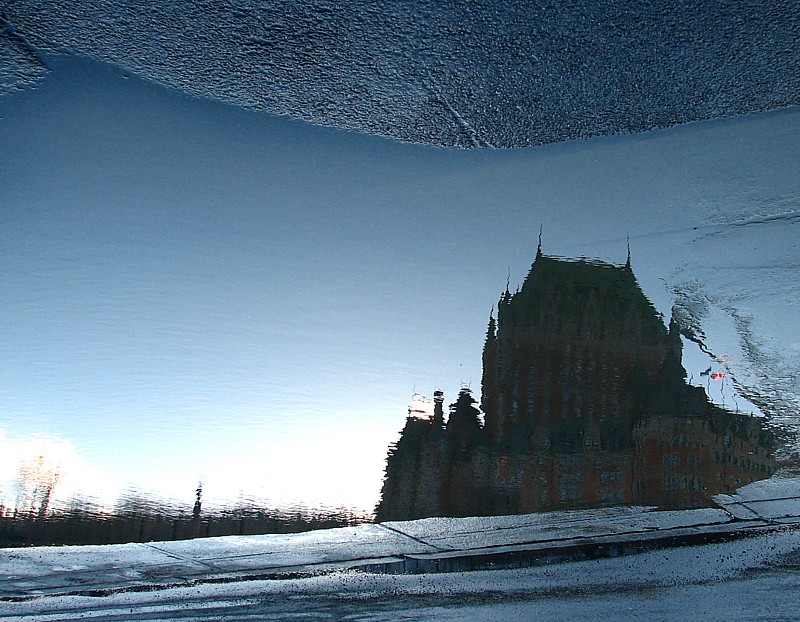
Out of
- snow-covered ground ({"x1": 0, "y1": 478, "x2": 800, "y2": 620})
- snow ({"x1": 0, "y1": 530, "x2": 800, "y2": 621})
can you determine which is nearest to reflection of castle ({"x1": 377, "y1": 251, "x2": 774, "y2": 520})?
snow-covered ground ({"x1": 0, "y1": 478, "x2": 800, "y2": 620})

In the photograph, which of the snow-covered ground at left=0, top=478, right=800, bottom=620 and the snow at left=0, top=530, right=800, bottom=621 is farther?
the snow-covered ground at left=0, top=478, right=800, bottom=620

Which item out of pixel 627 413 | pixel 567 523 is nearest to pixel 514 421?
pixel 627 413

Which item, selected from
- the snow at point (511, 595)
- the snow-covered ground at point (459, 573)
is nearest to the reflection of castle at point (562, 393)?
the snow-covered ground at point (459, 573)

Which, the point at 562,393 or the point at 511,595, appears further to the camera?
the point at 562,393

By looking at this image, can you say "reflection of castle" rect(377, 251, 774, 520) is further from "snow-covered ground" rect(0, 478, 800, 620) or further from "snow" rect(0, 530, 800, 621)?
"snow" rect(0, 530, 800, 621)

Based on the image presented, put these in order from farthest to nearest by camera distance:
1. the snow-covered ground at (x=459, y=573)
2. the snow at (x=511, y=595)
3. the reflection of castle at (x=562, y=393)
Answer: the reflection of castle at (x=562, y=393), the snow-covered ground at (x=459, y=573), the snow at (x=511, y=595)

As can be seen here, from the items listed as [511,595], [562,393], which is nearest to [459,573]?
[511,595]

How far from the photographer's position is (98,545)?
6.43m

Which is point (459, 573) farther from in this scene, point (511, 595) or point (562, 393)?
point (562, 393)

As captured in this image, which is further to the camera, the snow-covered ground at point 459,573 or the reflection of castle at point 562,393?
the reflection of castle at point 562,393

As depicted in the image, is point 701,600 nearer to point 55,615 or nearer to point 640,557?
point 640,557

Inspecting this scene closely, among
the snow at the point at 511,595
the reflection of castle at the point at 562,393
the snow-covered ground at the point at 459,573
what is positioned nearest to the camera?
the snow at the point at 511,595

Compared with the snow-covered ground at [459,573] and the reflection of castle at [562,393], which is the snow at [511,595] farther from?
the reflection of castle at [562,393]

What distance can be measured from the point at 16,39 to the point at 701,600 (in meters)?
5.75
